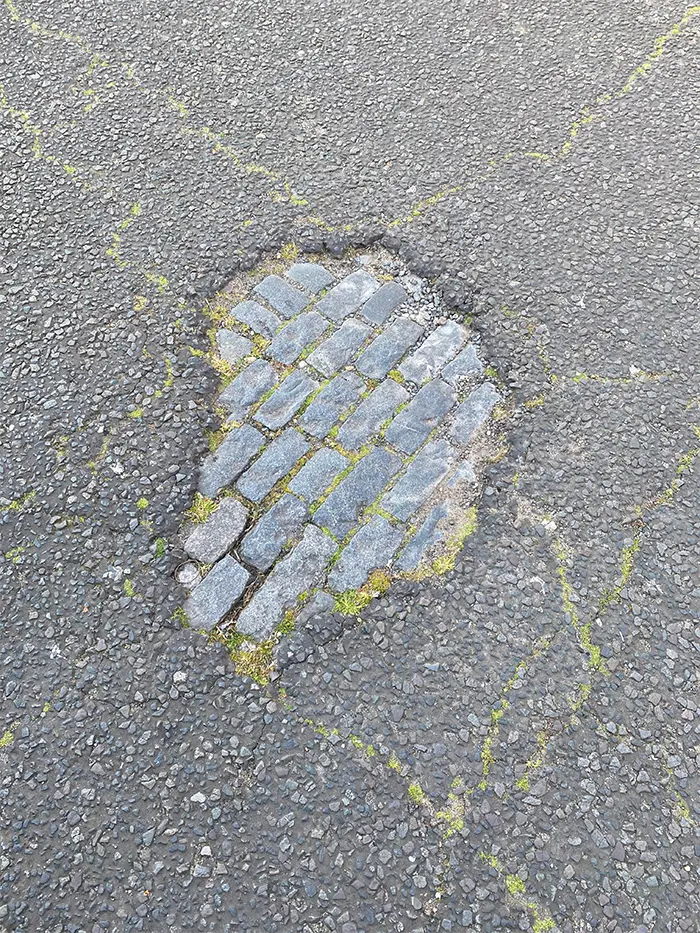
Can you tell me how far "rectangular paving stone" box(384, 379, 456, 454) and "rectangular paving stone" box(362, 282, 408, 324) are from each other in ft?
1.46

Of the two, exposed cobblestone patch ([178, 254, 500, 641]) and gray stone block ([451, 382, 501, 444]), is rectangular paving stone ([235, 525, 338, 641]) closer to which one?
exposed cobblestone patch ([178, 254, 500, 641])

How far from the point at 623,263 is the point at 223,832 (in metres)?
3.02

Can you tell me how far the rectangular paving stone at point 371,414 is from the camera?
3.45 meters

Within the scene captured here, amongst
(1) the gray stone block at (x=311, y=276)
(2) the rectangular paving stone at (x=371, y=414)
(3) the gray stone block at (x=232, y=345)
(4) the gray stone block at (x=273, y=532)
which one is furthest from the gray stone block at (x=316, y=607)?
(1) the gray stone block at (x=311, y=276)

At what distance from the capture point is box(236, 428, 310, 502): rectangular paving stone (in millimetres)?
3338

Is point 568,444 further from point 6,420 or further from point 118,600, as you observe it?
point 6,420

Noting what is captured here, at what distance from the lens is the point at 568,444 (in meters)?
3.36

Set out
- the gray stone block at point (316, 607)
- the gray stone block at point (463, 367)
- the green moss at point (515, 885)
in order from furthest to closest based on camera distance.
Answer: the gray stone block at point (463, 367)
the gray stone block at point (316, 607)
the green moss at point (515, 885)

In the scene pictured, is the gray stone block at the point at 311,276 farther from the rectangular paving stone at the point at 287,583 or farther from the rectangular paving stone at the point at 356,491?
the rectangular paving stone at the point at 287,583

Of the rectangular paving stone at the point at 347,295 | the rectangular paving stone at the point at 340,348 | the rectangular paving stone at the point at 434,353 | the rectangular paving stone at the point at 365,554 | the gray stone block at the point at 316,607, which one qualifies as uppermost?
the rectangular paving stone at the point at 347,295

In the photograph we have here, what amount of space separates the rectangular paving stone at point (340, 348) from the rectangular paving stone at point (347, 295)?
0.07m

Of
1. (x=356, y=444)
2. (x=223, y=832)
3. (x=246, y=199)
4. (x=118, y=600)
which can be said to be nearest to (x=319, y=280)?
(x=246, y=199)

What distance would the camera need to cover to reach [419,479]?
333 centimetres

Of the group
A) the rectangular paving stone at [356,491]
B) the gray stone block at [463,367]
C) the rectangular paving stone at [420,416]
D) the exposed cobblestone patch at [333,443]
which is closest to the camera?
the exposed cobblestone patch at [333,443]
